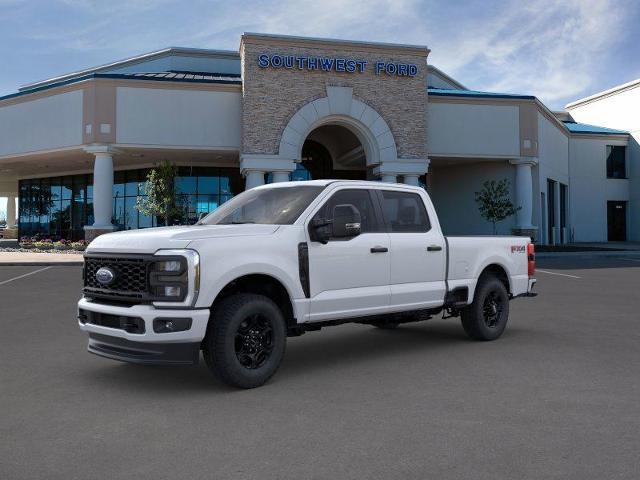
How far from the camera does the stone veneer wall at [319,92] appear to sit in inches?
1134

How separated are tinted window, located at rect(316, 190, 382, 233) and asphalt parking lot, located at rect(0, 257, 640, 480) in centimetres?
156

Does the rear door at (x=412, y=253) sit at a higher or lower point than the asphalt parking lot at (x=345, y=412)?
higher

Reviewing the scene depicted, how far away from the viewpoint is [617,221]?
47000 millimetres

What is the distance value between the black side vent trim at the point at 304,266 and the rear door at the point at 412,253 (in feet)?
4.12

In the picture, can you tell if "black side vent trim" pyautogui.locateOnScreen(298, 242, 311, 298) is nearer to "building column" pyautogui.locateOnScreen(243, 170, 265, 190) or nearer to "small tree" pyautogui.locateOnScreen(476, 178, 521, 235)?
"building column" pyautogui.locateOnScreen(243, 170, 265, 190)

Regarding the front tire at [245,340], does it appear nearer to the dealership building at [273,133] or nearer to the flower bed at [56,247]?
the dealership building at [273,133]

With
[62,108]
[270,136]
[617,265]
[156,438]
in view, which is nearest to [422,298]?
[156,438]

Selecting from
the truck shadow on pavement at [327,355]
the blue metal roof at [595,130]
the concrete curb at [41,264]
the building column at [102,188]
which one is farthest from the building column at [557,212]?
the truck shadow on pavement at [327,355]

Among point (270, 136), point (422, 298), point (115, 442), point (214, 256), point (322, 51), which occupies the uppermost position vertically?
point (322, 51)

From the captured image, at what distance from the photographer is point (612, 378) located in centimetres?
626

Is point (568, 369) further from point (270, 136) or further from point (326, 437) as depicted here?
point (270, 136)

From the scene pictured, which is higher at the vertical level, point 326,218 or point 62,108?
point 62,108

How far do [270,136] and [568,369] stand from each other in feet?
78.0

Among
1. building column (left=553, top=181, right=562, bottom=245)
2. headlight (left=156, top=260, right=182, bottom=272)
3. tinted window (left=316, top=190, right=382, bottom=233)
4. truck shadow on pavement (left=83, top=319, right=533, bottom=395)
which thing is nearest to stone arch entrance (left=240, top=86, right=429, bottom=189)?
building column (left=553, top=181, right=562, bottom=245)
